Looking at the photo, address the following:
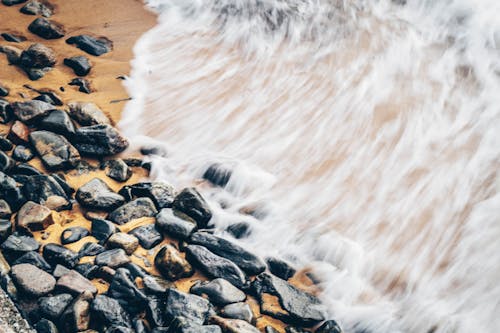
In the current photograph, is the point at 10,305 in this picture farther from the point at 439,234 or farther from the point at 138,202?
the point at 439,234

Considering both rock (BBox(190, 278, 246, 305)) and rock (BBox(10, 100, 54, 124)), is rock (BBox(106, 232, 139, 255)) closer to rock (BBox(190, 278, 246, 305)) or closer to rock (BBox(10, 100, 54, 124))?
rock (BBox(190, 278, 246, 305))

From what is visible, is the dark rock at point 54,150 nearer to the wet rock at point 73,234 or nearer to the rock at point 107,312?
the wet rock at point 73,234

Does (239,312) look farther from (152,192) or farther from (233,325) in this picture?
(152,192)

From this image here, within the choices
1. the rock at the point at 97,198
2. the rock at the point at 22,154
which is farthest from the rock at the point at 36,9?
the rock at the point at 97,198

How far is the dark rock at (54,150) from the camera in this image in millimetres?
3379

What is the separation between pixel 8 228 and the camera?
2.74m

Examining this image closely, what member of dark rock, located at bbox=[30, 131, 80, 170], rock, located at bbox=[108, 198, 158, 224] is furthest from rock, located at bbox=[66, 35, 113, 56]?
rock, located at bbox=[108, 198, 158, 224]

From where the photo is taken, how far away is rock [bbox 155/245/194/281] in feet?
9.16

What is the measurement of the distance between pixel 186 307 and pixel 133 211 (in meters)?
0.89

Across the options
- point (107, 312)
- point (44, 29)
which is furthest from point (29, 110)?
point (107, 312)

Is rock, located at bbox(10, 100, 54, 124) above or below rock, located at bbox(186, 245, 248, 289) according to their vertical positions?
below

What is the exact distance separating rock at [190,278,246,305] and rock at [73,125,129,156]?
4.65 ft

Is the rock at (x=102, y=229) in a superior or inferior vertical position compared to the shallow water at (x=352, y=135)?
inferior

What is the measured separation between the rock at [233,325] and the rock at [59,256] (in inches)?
34.7
